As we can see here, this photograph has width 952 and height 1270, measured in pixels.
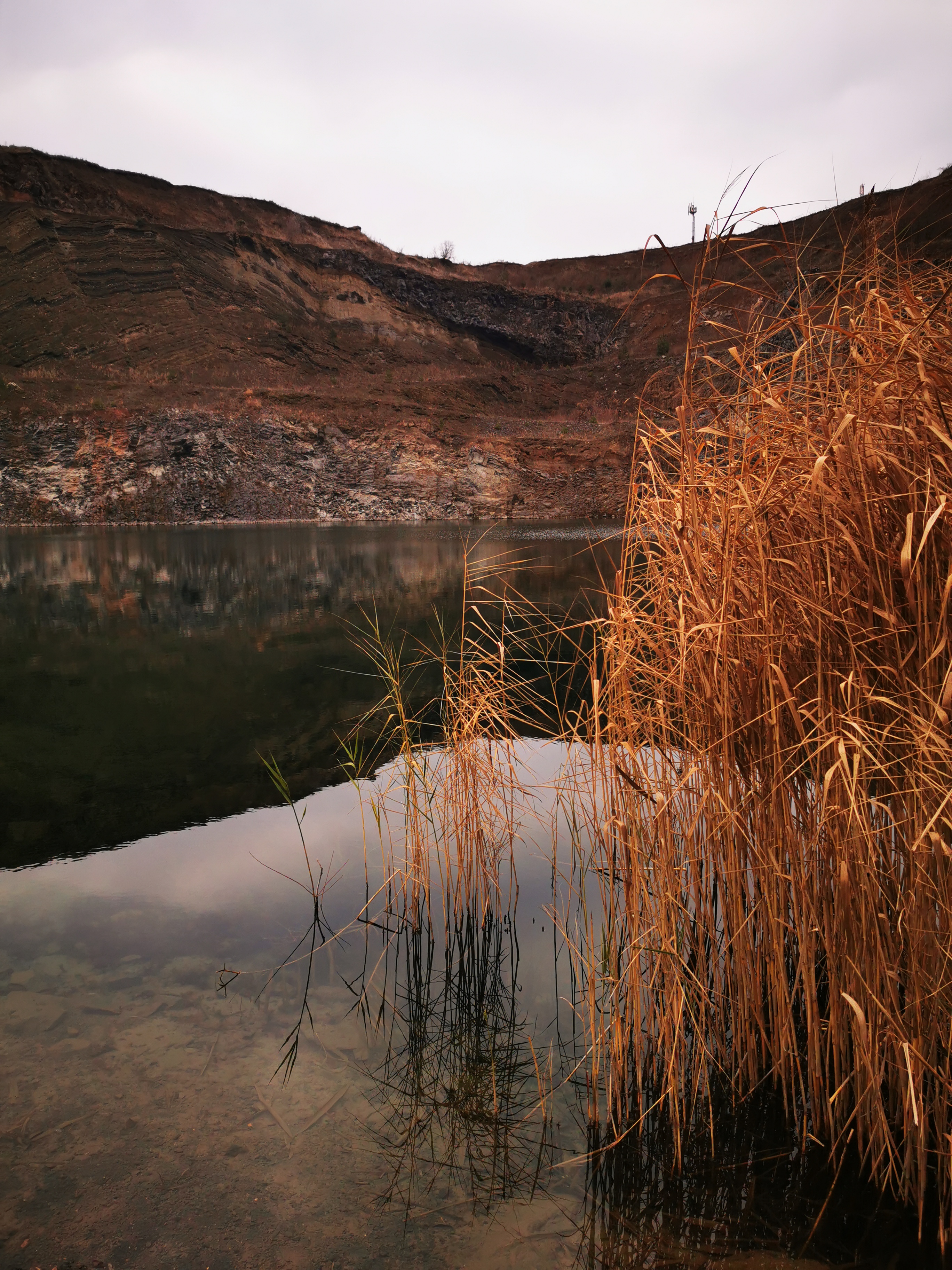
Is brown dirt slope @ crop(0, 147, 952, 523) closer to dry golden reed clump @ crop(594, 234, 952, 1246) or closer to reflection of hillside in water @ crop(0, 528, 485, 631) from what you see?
reflection of hillside in water @ crop(0, 528, 485, 631)

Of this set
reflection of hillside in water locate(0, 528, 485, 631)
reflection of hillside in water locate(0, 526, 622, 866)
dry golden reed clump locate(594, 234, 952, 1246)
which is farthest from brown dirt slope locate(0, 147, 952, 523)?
dry golden reed clump locate(594, 234, 952, 1246)

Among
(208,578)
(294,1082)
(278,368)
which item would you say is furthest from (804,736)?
(278,368)

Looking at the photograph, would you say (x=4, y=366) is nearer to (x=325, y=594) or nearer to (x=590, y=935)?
(x=325, y=594)

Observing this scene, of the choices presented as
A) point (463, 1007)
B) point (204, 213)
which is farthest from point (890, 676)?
point (204, 213)

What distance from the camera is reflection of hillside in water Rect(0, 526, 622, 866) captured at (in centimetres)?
504

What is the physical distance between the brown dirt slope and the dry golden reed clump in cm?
1973

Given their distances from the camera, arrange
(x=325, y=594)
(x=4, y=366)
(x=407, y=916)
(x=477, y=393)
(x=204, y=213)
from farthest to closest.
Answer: (x=204, y=213), (x=477, y=393), (x=4, y=366), (x=325, y=594), (x=407, y=916)

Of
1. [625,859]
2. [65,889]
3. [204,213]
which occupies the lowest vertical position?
[65,889]

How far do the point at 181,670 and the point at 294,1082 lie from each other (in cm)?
673

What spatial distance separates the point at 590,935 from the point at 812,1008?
0.97 metres

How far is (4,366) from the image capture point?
3241 cm

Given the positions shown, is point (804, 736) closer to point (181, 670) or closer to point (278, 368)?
point (181, 670)

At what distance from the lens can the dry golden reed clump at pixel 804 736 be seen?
177cm

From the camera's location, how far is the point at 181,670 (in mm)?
8586
